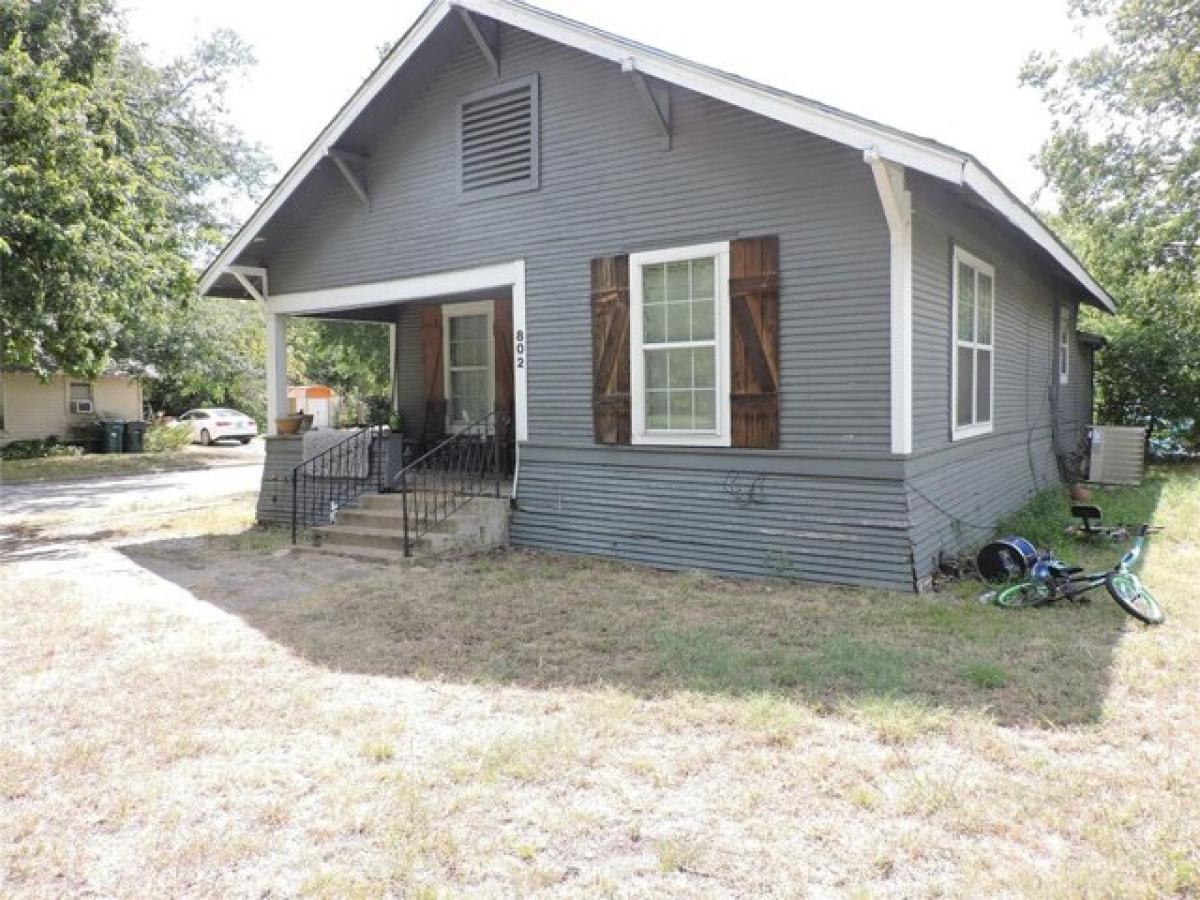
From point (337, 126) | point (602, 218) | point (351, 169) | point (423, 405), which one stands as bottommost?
point (423, 405)

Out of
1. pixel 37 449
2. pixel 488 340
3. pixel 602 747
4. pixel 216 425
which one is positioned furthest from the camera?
pixel 216 425

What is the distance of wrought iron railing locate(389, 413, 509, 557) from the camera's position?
837 centimetres

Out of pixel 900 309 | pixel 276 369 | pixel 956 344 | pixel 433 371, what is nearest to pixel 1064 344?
pixel 956 344

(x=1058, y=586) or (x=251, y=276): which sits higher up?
(x=251, y=276)

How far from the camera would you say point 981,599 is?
20.1ft

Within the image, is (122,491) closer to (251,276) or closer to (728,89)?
(251,276)

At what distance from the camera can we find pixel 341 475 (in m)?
9.94

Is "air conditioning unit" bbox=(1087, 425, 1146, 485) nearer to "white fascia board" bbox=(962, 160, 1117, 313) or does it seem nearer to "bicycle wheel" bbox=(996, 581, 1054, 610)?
"white fascia board" bbox=(962, 160, 1117, 313)

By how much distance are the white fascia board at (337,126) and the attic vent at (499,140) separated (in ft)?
2.43

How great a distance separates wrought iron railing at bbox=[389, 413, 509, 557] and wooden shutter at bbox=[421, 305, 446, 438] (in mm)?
659

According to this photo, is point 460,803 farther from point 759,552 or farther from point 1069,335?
point 1069,335

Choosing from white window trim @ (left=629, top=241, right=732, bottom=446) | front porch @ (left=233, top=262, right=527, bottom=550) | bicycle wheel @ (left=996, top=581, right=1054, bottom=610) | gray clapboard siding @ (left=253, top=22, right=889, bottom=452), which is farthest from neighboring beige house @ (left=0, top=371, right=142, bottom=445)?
bicycle wheel @ (left=996, top=581, right=1054, bottom=610)

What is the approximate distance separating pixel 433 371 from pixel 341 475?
2185mm

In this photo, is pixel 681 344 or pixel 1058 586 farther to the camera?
pixel 681 344
